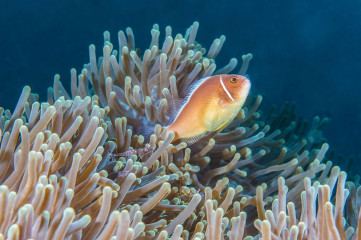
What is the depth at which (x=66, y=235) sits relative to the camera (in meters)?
1.07

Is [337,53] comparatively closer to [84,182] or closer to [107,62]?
[107,62]

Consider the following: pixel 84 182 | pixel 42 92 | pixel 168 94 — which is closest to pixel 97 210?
pixel 84 182

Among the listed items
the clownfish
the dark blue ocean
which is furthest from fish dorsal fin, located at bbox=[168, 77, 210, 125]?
the dark blue ocean

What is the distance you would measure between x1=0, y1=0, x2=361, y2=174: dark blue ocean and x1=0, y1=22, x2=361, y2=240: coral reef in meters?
2.79

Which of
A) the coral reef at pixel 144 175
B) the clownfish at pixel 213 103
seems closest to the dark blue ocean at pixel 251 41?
the coral reef at pixel 144 175

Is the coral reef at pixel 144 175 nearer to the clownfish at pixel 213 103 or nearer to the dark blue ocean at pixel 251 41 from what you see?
the clownfish at pixel 213 103

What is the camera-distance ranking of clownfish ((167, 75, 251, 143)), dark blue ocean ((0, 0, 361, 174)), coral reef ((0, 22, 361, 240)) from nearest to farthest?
coral reef ((0, 22, 361, 240)) < clownfish ((167, 75, 251, 143)) < dark blue ocean ((0, 0, 361, 174))

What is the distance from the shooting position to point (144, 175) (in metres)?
1.57

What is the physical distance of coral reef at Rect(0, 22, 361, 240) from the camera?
1.11 m

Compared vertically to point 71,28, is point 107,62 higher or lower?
lower

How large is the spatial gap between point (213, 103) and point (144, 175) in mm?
435

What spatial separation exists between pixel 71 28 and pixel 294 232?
5.13m

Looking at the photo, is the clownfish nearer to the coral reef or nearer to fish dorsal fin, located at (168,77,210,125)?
fish dorsal fin, located at (168,77,210,125)

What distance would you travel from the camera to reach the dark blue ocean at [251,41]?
495 cm
